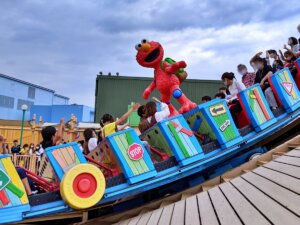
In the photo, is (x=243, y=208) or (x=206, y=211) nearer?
(x=243, y=208)

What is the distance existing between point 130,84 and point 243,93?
13.2m

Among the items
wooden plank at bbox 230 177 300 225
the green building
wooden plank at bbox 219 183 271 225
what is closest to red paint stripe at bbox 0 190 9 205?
wooden plank at bbox 219 183 271 225

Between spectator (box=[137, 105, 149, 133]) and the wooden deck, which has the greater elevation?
spectator (box=[137, 105, 149, 133])

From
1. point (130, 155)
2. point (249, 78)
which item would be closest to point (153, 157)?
point (130, 155)

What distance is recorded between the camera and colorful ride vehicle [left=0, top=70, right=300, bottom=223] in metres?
3.73

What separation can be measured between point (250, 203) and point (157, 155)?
2.19 meters

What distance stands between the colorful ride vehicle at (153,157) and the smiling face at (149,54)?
3.82 feet

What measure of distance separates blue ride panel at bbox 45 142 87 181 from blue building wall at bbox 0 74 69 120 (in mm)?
30023

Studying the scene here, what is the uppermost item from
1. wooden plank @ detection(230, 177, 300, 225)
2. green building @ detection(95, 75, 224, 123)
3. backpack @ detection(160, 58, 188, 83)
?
green building @ detection(95, 75, 224, 123)

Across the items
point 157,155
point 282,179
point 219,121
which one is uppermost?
point 219,121

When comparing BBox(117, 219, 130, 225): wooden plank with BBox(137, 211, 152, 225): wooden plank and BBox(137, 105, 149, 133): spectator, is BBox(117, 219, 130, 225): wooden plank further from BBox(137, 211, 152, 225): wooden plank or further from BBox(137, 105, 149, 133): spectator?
BBox(137, 105, 149, 133): spectator

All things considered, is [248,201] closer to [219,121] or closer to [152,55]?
[219,121]

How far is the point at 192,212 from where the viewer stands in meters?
3.17

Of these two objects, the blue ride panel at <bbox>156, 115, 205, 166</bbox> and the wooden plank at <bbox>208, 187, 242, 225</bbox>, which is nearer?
the wooden plank at <bbox>208, 187, 242, 225</bbox>
